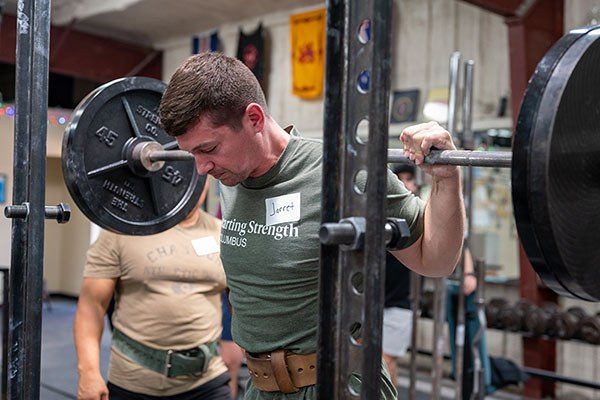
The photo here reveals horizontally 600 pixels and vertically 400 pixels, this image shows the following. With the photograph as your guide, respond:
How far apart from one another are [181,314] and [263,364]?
86 centimetres

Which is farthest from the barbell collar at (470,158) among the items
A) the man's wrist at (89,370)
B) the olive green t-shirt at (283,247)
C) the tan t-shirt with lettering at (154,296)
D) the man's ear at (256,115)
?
the man's wrist at (89,370)

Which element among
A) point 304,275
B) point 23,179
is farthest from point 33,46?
point 304,275

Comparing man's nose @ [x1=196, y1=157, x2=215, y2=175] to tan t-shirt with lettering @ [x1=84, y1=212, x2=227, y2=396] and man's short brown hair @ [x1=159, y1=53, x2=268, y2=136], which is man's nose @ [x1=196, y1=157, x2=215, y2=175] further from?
tan t-shirt with lettering @ [x1=84, y1=212, x2=227, y2=396]

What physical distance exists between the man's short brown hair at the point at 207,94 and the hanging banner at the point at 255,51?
5796mm

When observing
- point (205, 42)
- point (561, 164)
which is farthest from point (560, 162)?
point (205, 42)

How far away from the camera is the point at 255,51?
7.08 meters

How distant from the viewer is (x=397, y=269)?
3.93 meters

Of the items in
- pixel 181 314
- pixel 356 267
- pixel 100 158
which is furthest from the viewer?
pixel 181 314

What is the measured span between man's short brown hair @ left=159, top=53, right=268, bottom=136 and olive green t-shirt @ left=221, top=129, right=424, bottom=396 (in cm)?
17

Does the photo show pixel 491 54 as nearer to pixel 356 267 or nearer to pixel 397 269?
pixel 397 269

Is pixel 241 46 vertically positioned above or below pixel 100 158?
above

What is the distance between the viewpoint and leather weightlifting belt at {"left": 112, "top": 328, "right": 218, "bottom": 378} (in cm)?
217

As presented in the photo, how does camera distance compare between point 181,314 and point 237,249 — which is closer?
point 237,249

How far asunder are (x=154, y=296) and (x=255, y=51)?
17.1ft
